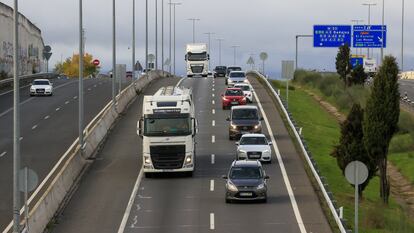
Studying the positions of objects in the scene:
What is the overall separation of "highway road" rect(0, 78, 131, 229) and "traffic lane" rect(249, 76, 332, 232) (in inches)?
414

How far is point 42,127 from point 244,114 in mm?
13231

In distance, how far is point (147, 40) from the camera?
296 ft

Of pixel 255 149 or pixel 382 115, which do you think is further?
pixel 255 149

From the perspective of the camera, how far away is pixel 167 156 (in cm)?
4025

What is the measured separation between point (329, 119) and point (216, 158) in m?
30.1

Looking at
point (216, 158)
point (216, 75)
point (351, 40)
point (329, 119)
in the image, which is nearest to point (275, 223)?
point (216, 158)

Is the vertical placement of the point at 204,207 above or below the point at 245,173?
below

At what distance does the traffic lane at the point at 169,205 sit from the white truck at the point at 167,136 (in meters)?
0.81

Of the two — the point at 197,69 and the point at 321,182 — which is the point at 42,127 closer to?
the point at 321,182

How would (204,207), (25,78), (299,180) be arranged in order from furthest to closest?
1. (25,78)
2. (299,180)
3. (204,207)

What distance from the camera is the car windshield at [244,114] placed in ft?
175

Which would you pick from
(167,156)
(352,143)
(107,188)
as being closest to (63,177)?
(107,188)

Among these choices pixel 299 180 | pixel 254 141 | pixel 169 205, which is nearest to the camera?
pixel 169 205

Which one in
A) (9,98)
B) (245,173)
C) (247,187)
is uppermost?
(9,98)
